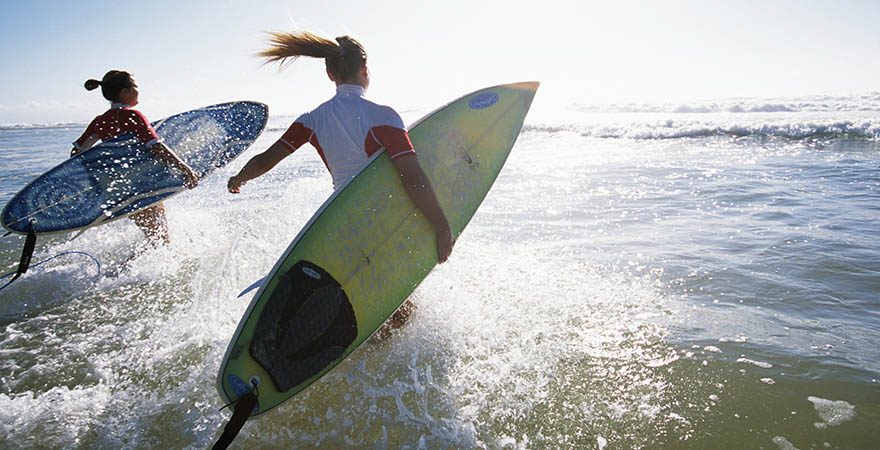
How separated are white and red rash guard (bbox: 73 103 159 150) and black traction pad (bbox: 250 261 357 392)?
2845 mm

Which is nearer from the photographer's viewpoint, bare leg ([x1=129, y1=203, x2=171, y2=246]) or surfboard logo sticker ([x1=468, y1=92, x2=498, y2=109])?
surfboard logo sticker ([x1=468, y1=92, x2=498, y2=109])

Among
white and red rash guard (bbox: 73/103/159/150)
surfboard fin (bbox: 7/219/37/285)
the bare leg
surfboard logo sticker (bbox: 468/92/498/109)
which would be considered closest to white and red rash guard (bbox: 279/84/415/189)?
surfboard logo sticker (bbox: 468/92/498/109)

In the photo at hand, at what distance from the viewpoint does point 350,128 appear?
2254 millimetres

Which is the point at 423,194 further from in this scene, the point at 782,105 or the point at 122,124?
the point at 782,105

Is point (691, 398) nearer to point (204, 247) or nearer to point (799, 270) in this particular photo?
point (799, 270)

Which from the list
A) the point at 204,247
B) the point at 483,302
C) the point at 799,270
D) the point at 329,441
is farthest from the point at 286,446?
the point at 799,270

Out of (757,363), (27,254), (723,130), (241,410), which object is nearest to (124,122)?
(27,254)

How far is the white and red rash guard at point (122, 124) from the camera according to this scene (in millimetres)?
3922

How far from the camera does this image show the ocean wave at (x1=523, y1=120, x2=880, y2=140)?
38.1 ft

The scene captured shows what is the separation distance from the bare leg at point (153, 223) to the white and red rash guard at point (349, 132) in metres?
2.72

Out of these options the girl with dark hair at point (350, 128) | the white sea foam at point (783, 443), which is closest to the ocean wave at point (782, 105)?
the white sea foam at point (783, 443)

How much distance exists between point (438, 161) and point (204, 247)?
3215 millimetres

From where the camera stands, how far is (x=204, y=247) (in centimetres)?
476

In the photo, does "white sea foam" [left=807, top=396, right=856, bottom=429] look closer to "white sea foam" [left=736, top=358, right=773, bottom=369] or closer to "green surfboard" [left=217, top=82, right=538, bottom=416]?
"white sea foam" [left=736, top=358, right=773, bottom=369]
